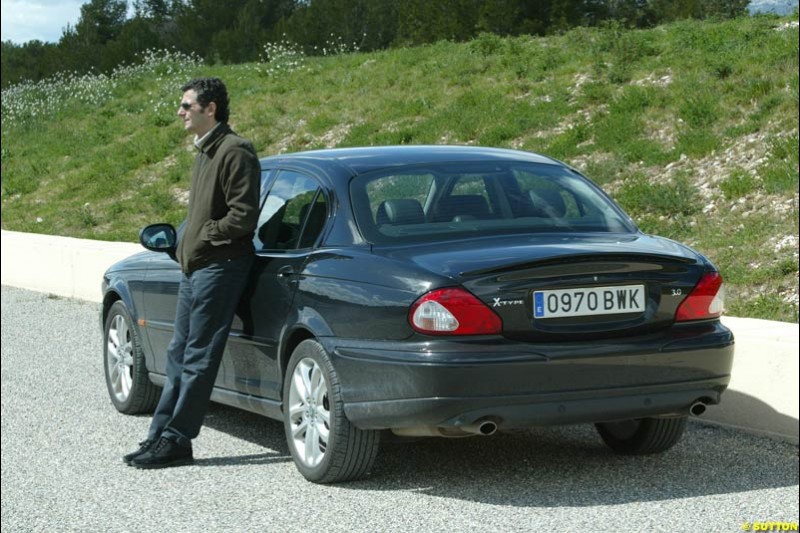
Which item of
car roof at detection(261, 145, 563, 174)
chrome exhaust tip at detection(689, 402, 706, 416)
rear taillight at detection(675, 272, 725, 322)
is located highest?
car roof at detection(261, 145, 563, 174)

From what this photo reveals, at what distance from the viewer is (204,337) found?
269 inches

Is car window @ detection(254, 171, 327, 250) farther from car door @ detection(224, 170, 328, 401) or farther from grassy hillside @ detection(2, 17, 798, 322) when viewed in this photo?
grassy hillside @ detection(2, 17, 798, 322)

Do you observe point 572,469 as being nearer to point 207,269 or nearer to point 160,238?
point 207,269

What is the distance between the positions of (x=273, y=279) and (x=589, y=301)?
1746 mm

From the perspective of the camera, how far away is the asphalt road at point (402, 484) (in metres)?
5.63

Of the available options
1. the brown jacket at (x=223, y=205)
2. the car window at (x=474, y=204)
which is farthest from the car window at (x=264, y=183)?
the car window at (x=474, y=204)

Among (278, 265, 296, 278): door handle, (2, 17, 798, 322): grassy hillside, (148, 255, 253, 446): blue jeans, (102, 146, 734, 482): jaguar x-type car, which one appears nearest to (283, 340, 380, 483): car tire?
(102, 146, 734, 482): jaguar x-type car

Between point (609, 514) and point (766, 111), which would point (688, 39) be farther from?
point (609, 514)

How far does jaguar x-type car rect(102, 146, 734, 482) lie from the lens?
5.65 meters

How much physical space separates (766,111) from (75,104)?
24.2 metres

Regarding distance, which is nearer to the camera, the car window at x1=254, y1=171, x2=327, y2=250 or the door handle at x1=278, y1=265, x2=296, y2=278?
the door handle at x1=278, y1=265, x2=296, y2=278

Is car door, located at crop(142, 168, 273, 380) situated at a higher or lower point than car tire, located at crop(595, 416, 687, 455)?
higher

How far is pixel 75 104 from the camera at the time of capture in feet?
116

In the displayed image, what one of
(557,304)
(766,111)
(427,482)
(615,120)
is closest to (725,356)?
(557,304)
